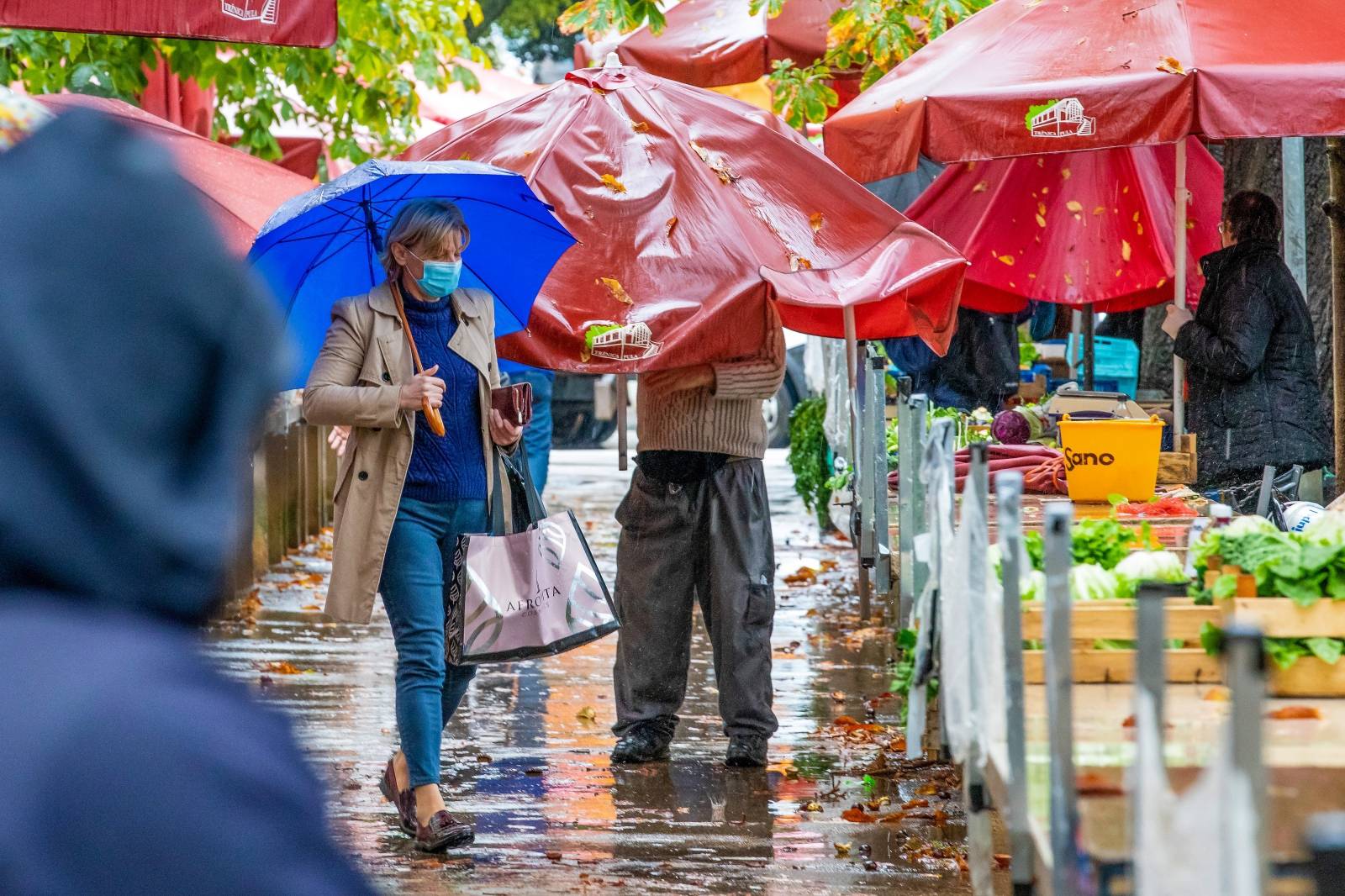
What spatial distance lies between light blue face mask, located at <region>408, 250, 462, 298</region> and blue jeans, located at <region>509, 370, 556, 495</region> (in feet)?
17.9

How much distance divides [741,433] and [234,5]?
2.36 m

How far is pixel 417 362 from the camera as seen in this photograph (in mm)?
5500

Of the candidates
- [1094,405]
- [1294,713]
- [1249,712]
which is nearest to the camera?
[1249,712]

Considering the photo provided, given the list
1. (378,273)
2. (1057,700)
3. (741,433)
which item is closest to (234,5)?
(378,273)

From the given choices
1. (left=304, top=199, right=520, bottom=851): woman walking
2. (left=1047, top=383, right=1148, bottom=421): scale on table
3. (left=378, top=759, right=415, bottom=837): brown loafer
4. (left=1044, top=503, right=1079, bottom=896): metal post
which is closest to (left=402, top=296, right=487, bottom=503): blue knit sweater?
(left=304, top=199, right=520, bottom=851): woman walking

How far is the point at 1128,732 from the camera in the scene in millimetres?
2783

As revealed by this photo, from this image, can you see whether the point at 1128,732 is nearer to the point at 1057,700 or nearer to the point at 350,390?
the point at 1057,700

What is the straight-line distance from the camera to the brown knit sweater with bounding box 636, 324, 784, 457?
6.25 m

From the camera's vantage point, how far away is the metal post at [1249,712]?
1570 millimetres

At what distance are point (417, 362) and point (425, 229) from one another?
428 millimetres

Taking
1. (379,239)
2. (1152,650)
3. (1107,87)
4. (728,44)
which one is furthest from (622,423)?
(1152,650)

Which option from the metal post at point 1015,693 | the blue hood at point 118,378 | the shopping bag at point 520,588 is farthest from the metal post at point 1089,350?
the blue hood at point 118,378

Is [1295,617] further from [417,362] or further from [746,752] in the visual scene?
[746,752]

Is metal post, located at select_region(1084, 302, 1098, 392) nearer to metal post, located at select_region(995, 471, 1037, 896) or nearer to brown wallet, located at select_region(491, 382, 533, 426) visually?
brown wallet, located at select_region(491, 382, 533, 426)
